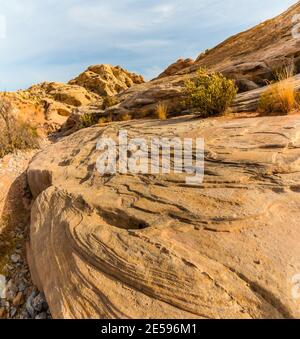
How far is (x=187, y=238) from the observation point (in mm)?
2596

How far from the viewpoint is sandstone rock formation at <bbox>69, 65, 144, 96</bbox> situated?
25.1 metres

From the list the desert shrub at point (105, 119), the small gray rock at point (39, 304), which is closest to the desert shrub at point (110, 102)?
the desert shrub at point (105, 119)

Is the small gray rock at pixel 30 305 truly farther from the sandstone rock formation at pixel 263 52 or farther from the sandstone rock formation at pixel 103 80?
the sandstone rock formation at pixel 103 80

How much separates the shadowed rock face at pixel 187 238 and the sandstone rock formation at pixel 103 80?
22.5 meters

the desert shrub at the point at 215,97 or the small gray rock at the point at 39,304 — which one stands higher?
the desert shrub at the point at 215,97

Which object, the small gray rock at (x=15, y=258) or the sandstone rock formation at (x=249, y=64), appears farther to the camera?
the sandstone rock formation at (x=249, y=64)

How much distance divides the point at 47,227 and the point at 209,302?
7.92 ft

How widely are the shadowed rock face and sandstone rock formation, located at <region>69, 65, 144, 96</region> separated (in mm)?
22504

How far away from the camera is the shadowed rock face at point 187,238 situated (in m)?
2.07

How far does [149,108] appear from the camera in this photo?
A: 27.9ft

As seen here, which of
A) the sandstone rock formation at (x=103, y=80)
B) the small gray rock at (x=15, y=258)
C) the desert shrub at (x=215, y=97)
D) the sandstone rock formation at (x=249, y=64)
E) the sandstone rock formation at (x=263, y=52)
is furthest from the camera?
the sandstone rock formation at (x=103, y=80)

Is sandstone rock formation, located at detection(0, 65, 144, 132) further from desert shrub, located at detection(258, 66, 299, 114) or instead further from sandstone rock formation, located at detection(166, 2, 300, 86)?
desert shrub, located at detection(258, 66, 299, 114)

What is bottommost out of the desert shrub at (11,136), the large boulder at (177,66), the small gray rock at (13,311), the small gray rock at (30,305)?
the small gray rock at (13,311)
